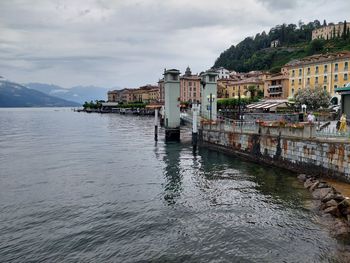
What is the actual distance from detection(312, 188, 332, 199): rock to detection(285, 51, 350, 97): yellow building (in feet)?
161

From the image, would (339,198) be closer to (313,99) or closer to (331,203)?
(331,203)

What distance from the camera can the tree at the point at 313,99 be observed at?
166 feet

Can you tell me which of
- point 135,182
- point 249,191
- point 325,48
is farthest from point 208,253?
point 325,48

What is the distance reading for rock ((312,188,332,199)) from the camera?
50.9 ft

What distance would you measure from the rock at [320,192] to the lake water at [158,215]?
0.43 m

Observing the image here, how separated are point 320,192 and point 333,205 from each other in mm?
2304

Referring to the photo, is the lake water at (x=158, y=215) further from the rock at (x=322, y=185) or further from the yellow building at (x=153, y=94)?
the yellow building at (x=153, y=94)

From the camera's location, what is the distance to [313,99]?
5050 centimetres

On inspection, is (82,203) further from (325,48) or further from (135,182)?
(325,48)

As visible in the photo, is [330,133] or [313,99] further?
[313,99]

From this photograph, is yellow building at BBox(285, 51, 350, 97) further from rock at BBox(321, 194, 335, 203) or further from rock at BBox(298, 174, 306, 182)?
rock at BBox(321, 194, 335, 203)

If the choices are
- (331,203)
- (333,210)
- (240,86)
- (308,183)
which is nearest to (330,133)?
(308,183)

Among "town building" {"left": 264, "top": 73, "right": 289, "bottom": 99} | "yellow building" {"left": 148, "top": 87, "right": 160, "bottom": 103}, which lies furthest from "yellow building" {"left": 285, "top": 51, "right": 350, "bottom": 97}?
"yellow building" {"left": 148, "top": 87, "right": 160, "bottom": 103}

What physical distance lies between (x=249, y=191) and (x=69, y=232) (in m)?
9.96
